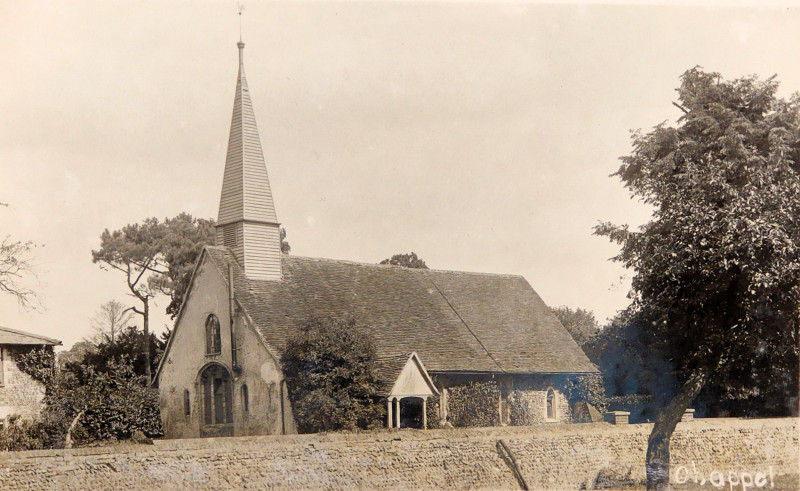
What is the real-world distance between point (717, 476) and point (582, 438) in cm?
545

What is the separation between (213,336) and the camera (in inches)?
1383

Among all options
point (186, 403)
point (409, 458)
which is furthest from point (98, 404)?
point (409, 458)

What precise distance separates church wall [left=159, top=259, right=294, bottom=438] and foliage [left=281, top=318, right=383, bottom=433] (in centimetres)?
132

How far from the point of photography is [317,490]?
20906 millimetres

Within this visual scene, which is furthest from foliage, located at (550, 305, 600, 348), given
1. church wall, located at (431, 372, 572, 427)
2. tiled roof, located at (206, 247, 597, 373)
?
church wall, located at (431, 372, 572, 427)

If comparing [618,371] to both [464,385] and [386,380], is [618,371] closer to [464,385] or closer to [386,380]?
[464,385]

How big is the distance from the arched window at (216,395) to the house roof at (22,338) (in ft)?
22.3

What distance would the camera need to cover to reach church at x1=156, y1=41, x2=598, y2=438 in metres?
32.2

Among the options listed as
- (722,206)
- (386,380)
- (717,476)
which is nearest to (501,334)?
(386,380)

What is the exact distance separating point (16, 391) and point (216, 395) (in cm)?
826

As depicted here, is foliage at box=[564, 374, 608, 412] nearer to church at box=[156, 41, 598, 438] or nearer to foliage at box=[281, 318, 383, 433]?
church at box=[156, 41, 598, 438]

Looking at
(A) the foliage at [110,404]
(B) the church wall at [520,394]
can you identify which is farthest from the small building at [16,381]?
(B) the church wall at [520,394]

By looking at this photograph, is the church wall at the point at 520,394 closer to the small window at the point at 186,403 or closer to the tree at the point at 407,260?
the small window at the point at 186,403

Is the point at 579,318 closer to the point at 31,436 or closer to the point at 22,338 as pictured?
the point at 22,338
